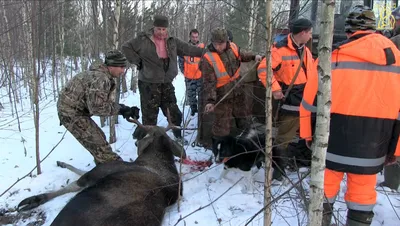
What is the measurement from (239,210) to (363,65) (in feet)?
7.13

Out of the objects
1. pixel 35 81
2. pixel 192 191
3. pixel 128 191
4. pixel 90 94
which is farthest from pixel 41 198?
pixel 192 191

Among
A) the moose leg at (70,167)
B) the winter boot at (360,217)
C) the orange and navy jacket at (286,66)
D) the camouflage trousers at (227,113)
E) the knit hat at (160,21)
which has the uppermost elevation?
the knit hat at (160,21)

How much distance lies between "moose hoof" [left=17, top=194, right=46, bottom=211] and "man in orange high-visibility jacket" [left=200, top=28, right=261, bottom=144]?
8.41ft

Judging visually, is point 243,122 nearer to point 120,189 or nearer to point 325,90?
point 120,189

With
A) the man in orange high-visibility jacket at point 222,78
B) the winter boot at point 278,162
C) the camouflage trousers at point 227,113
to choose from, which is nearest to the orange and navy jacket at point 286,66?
the man in orange high-visibility jacket at point 222,78

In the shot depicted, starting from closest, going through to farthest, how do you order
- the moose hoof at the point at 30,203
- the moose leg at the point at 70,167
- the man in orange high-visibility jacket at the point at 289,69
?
the moose hoof at the point at 30,203 → the man in orange high-visibility jacket at the point at 289,69 → the moose leg at the point at 70,167

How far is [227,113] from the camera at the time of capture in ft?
17.1

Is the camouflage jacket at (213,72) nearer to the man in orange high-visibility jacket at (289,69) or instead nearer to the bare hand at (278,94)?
the man in orange high-visibility jacket at (289,69)

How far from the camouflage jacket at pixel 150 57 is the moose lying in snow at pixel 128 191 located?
1.04 m

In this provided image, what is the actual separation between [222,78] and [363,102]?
2880 mm

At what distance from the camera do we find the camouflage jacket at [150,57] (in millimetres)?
5246

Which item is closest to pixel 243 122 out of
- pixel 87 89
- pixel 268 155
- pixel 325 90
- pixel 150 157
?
pixel 150 157

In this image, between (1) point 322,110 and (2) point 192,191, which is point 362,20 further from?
(2) point 192,191

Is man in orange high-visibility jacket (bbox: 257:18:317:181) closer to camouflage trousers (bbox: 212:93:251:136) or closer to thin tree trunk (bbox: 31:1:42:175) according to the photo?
camouflage trousers (bbox: 212:93:251:136)
